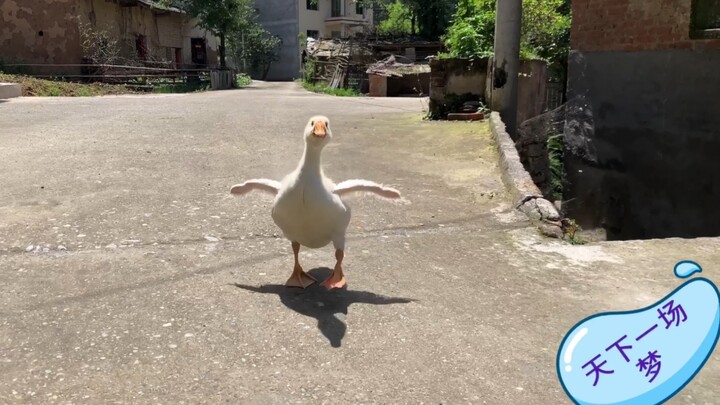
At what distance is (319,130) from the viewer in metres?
3.34

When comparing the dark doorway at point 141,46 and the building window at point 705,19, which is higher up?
the dark doorway at point 141,46

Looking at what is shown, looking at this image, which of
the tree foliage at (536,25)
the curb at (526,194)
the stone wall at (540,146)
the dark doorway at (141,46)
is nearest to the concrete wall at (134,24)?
the dark doorway at (141,46)

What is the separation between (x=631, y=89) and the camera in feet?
24.6

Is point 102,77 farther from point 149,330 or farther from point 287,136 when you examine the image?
point 149,330

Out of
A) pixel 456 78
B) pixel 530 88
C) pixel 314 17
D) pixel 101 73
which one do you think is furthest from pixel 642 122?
pixel 314 17

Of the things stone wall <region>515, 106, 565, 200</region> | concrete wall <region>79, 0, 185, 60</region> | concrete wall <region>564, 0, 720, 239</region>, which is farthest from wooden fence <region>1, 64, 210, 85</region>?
concrete wall <region>564, 0, 720, 239</region>

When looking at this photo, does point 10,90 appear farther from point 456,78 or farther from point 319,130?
point 319,130

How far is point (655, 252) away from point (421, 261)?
1.79 m

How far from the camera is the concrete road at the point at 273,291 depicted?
9.04ft

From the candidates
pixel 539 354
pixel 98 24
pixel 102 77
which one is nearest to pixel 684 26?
pixel 539 354

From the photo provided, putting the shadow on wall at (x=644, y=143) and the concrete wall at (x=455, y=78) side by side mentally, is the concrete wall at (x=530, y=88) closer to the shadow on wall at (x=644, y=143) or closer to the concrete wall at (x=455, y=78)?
the concrete wall at (x=455, y=78)

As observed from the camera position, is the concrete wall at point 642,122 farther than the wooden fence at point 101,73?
No

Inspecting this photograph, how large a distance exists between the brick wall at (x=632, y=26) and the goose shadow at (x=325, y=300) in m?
5.24

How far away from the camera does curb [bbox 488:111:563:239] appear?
503 cm
